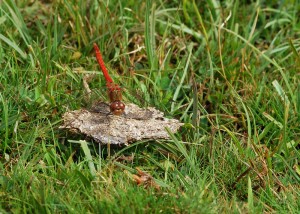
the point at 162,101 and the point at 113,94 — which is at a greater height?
the point at 113,94

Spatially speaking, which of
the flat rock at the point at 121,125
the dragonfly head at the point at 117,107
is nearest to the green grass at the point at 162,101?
the flat rock at the point at 121,125

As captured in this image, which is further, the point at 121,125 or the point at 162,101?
the point at 162,101

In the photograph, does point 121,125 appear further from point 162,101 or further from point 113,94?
point 162,101

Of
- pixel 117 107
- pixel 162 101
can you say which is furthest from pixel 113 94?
pixel 162 101

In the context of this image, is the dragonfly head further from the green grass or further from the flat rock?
the green grass

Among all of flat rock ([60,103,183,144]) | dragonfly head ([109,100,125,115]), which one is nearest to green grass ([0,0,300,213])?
flat rock ([60,103,183,144])

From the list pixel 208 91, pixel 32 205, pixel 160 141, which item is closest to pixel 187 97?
pixel 208 91

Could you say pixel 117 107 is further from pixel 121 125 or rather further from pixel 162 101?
pixel 162 101
